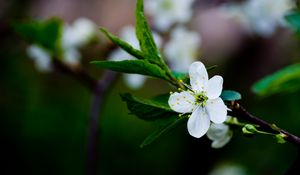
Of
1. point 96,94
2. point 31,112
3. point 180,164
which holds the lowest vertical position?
point 180,164

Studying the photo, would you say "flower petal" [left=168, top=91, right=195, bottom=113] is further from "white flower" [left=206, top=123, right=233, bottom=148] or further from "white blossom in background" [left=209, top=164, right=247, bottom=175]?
"white blossom in background" [left=209, top=164, right=247, bottom=175]

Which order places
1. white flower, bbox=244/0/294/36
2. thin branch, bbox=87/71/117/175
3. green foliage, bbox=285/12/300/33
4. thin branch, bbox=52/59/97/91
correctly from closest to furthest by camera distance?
green foliage, bbox=285/12/300/33 → thin branch, bbox=87/71/117/175 → thin branch, bbox=52/59/97/91 → white flower, bbox=244/0/294/36

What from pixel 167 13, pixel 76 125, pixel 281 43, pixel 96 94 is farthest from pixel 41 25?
pixel 281 43

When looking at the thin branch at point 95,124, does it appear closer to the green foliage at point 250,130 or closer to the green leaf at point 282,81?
the green leaf at point 282,81

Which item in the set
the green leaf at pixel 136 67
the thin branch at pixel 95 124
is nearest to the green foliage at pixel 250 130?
the green leaf at pixel 136 67

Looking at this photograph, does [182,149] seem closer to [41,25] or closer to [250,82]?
[250,82]

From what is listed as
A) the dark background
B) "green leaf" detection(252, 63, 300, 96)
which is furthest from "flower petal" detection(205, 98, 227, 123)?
the dark background
